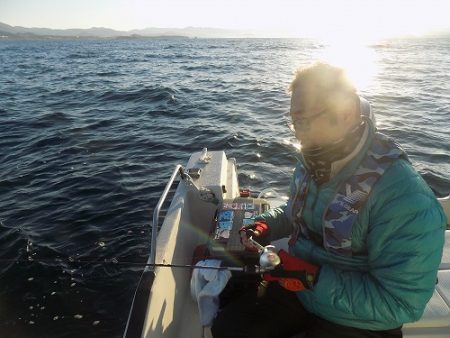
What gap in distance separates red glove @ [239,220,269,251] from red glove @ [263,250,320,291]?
0.60m

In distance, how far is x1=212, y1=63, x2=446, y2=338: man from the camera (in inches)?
81.9

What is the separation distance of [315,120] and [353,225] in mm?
680

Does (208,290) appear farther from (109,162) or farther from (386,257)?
(109,162)

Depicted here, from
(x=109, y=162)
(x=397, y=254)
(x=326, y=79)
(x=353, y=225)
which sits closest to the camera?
(x=397, y=254)

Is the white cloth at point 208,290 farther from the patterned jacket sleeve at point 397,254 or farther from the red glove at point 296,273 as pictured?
the patterned jacket sleeve at point 397,254

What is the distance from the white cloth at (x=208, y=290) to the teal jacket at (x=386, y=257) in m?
0.90

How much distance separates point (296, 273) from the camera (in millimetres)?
2438

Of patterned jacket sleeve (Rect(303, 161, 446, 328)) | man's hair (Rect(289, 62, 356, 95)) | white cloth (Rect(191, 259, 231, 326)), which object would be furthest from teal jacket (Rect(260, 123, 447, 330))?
white cloth (Rect(191, 259, 231, 326))

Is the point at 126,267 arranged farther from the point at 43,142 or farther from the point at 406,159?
the point at 43,142

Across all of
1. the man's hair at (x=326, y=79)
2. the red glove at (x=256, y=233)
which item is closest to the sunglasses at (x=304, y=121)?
the man's hair at (x=326, y=79)

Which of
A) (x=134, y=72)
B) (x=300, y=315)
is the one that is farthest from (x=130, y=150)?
(x=134, y=72)

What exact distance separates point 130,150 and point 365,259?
9.84 metres

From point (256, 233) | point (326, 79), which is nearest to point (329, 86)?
point (326, 79)

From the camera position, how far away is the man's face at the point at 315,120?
7.22 ft
